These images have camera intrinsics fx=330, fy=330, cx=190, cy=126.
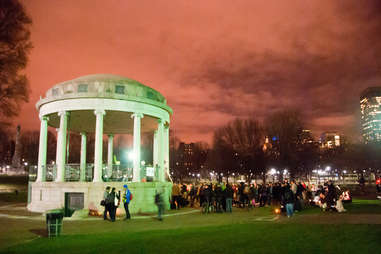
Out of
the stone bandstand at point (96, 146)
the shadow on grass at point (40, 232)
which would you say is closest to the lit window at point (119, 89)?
the stone bandstand at point (96, 146)

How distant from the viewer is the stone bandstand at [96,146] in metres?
20.8

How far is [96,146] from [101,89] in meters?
3.86

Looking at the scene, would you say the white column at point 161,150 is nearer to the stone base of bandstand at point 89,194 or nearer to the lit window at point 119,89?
the stone base of bandstand at point 89,194

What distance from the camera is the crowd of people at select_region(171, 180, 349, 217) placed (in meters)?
19.9

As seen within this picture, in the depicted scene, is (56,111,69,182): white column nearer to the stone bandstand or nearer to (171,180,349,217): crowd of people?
the stone bandstand

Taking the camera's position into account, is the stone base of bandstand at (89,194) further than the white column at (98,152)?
No

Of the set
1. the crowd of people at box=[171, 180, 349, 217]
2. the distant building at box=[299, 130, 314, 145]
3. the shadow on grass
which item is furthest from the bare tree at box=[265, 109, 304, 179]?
the shadow on grass

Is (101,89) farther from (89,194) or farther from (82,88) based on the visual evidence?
(89,194)

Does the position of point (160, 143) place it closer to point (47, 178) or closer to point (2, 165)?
point (47, 178)

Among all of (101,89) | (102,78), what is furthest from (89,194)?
(102,78)

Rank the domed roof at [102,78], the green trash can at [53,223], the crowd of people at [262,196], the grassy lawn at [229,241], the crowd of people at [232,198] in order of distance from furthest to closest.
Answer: the domed roof at [102,78], the crowd of people at [262,196], the crowd of people at [232,198], the green trash can at [53,223], the grassy lawn at [229,241]

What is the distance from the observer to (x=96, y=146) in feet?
70.2

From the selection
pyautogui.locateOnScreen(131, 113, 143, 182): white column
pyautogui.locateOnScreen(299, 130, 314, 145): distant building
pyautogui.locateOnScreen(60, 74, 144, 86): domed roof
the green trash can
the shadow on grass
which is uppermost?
pyautogui.locateOnScreen(60, 74, 144, 86): domed roof

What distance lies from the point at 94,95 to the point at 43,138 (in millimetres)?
5766
